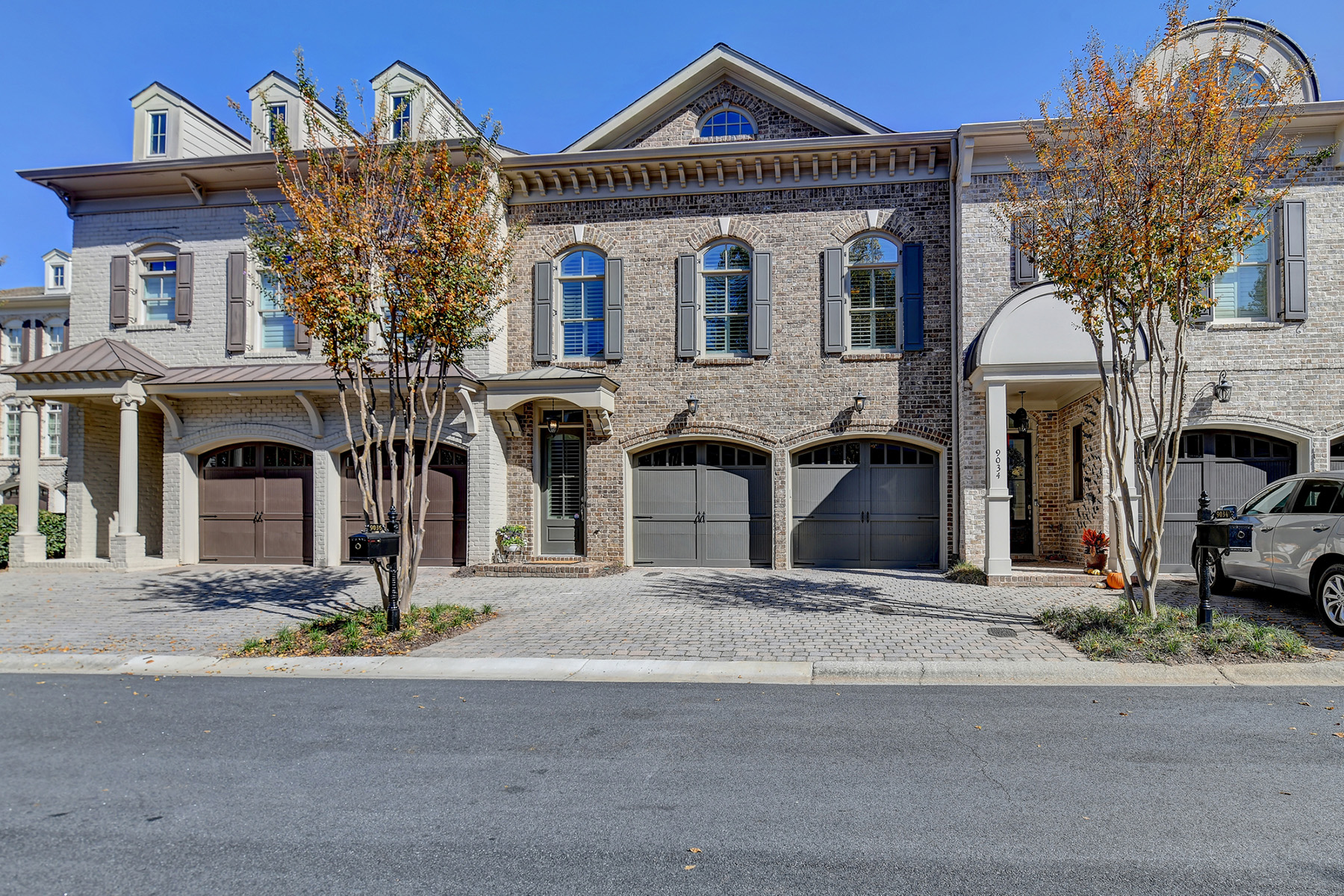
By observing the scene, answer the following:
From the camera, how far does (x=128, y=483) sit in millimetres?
14461

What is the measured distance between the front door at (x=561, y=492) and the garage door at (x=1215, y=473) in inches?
404

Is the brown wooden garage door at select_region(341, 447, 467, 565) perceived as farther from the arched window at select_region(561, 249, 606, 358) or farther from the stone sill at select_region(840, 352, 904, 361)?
the stone sill at select_region(840, 352, 904, 361)

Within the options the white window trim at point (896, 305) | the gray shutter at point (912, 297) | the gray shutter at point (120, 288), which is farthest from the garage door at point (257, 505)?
the gray shutter at point (912, 297)

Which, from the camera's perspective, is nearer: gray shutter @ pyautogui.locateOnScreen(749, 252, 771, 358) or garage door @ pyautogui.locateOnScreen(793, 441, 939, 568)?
garage door @ pyautogui.locateOnScreen(793, 441, 939, 568)

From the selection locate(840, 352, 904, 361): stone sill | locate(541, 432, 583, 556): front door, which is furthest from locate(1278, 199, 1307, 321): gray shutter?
locate(541, 432, 583, 556): front door

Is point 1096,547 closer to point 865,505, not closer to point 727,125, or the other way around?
point 865,505

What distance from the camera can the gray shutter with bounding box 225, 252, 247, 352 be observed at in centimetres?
1518

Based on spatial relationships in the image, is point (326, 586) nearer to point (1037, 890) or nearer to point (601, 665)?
point (601, 665)

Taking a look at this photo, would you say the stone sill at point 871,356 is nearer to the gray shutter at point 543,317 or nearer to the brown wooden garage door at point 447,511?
the gray shutter at point 543,317

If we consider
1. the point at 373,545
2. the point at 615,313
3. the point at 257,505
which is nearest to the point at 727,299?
the point at 615,313

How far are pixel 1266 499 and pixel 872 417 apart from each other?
19.2 feet

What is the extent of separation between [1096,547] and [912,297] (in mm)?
5190

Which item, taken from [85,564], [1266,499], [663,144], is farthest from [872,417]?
[85,564]

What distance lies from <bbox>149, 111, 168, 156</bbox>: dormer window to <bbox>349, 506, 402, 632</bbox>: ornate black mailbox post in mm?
12898
